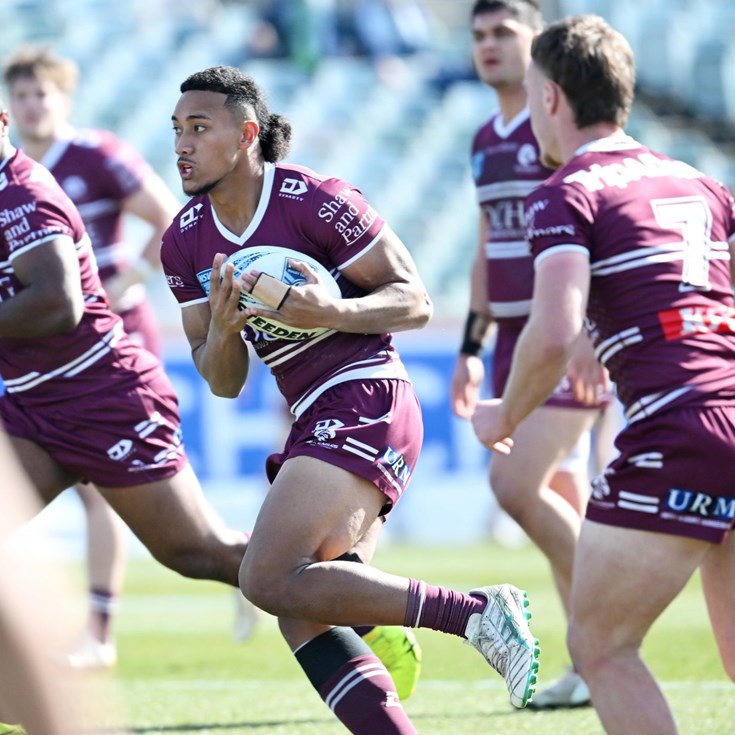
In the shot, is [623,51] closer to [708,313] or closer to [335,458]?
[708,313]

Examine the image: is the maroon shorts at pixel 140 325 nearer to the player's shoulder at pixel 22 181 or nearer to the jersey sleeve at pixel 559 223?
the player's shoulder at pixel 22 181

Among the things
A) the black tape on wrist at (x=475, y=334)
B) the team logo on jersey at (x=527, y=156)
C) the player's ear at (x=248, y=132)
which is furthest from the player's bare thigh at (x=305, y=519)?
the team logo on jersey at (x=527, y=156)

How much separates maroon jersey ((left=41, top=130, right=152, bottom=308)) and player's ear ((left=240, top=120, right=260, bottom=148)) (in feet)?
9.32

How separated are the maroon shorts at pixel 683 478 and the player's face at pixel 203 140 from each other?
1609 mm

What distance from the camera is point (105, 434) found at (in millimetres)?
5277

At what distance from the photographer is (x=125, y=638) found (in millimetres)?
8203

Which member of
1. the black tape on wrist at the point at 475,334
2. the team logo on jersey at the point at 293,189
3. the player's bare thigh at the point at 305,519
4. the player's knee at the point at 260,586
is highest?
the team logo on jersey at the point at 293,189

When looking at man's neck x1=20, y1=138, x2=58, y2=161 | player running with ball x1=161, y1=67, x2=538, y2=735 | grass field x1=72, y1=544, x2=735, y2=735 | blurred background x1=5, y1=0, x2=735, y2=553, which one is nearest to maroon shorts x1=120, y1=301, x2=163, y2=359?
man's neck x1=20, y1=138, x2=58, y2=161

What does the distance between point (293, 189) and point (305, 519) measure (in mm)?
1077

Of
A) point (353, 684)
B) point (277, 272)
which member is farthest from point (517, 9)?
point (353, 684)

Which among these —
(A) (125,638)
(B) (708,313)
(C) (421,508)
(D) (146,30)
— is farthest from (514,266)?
(D) (146,30)

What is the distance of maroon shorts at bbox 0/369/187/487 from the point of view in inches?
207

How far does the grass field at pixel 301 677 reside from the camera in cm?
537

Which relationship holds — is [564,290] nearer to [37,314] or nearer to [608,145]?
[608,145]
